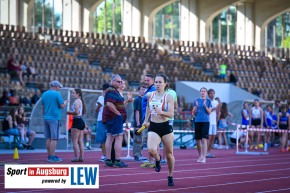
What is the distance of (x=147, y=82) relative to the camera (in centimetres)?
1858

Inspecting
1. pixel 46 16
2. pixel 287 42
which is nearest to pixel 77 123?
pixel 46 16

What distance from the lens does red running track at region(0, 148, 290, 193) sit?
14180mm

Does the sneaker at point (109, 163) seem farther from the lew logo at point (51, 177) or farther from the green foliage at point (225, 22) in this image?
the green foliage at point (225, 22)

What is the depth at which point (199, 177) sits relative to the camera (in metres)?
16.7

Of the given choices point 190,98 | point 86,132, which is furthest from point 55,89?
point 190,98

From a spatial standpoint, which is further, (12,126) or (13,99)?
(13,99)

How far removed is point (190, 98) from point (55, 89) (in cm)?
2169

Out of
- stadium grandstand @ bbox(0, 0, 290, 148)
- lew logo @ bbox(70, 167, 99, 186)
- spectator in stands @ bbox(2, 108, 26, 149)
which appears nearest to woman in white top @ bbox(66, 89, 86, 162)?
lew logo @ bbox(70, 167, 99, 186)

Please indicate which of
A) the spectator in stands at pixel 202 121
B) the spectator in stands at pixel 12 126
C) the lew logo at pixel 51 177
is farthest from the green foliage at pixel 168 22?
the lew logo at pixel 51 177

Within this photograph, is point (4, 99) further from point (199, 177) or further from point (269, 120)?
point (199, 177)

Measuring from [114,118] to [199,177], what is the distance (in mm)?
2869

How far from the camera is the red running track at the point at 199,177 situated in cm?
1418

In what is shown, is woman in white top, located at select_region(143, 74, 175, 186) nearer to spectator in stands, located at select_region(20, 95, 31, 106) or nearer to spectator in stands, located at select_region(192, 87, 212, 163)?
spectator in stands, located at select_region(192, 87, 212, 163)

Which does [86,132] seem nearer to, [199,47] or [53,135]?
[53,135]
